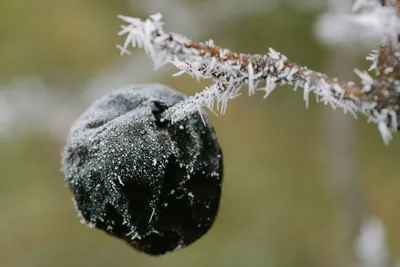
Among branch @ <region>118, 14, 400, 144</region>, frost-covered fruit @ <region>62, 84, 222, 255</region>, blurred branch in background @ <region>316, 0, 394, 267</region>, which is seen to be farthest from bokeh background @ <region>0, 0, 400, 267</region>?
branch @ <region>118, 14, 400, 144</region>

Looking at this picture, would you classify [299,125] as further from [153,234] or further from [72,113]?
[153,234]

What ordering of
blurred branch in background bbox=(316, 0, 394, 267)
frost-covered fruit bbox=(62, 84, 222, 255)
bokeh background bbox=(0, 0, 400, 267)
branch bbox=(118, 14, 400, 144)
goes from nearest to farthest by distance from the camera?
branch bbox=(118, 14, 400, 144)
frost-covered fruit bbox=(62, 84, 222, 255)
blurred branch in background bbox=(316, 0, 394, 267)
bokeh background bbox=(0, 0, 400, 267)

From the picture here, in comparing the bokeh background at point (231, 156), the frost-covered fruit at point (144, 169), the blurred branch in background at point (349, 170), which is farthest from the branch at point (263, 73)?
the bokeh background at point (231, 156)

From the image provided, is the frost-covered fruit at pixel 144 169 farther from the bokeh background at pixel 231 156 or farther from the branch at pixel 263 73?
the bokeh background at pixel 231 156

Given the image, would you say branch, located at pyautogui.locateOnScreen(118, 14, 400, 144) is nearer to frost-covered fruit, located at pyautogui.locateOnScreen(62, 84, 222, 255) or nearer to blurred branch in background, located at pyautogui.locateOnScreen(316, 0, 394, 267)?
frost-covered fruit, located at pyautogui.locateOnScreen(62, 84, 222, 255)

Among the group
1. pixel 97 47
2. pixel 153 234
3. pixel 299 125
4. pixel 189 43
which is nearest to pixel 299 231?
pixel 299 125
